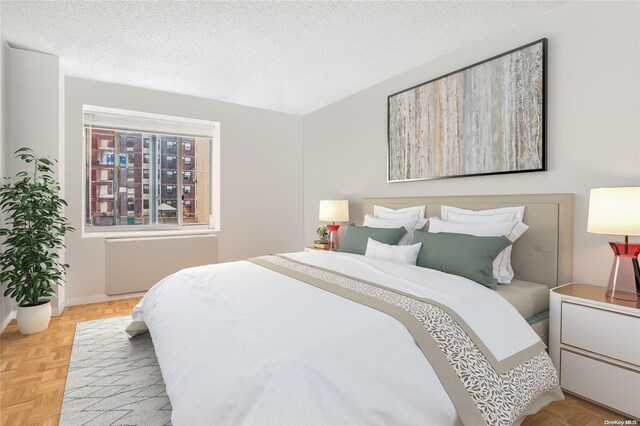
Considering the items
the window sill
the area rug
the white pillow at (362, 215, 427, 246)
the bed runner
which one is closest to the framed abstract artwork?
the white pillow at (362, 215, 427, 246)

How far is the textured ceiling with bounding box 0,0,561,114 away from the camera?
2.49 m

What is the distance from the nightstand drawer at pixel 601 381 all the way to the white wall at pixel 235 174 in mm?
3877

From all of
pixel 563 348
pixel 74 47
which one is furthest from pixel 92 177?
pixel 563 348

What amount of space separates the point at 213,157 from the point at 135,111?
1.15 metres

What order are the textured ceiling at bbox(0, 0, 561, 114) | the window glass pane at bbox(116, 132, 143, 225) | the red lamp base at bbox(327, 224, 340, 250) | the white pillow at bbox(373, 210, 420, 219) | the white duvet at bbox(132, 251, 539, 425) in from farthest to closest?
the window glass pane at bbox(116, 132, 143, 225)
the red lamp base at bbox(327, 224, 340, 250)
the white pillow at bbox(373, 210, 420, 219)
the textured ceiling at bbox(0, 0, 561, 114)
the white duvet at bbox(132, 251, 539, 425)

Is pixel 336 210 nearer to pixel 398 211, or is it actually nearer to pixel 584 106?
pixel 398 211

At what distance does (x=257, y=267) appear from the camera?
2611 mm

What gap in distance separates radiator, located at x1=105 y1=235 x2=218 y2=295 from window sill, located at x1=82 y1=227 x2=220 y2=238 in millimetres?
88

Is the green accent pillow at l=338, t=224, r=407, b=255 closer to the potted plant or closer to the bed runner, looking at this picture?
the bed runner

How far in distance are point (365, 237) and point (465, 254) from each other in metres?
1.06

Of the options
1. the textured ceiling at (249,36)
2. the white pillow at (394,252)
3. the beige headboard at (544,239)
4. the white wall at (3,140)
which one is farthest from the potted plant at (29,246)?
the beige headboard at (544,239)

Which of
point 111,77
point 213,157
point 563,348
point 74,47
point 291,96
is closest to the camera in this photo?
point 563,348

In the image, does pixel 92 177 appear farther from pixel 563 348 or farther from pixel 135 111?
pixel 563 348

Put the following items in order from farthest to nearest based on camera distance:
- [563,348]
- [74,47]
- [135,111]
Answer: [135,111] < [74,47] < [563,348]
